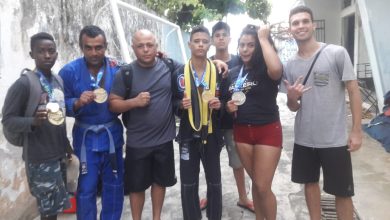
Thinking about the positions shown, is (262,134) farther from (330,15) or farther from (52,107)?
(330,15)

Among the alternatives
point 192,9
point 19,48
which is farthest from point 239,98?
point 192,9

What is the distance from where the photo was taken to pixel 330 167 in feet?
9.47

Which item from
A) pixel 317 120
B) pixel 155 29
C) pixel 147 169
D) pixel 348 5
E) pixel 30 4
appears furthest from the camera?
pixel 348 5

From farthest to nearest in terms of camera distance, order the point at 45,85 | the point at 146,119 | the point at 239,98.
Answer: the point at 146,119
the point at 239,98
the point at 45,85

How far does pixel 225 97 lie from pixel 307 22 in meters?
0.90

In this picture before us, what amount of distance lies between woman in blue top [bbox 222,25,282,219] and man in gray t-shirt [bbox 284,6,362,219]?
188 mm

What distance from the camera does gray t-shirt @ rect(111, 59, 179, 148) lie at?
3.03 metres

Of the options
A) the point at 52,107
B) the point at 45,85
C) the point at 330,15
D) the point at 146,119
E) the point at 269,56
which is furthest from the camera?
the point at 330,15

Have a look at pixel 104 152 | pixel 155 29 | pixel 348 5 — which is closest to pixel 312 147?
pixel 104 152

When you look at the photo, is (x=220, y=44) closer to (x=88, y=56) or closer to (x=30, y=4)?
(x=88, y=56)

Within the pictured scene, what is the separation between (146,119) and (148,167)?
425 mm

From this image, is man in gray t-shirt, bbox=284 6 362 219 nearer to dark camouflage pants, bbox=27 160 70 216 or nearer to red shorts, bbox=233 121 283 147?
red shorts, bbox=233 121 283 147

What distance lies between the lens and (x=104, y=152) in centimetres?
305

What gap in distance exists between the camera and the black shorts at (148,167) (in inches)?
121
